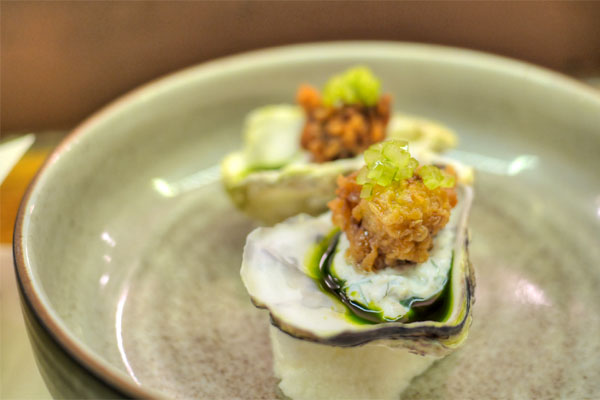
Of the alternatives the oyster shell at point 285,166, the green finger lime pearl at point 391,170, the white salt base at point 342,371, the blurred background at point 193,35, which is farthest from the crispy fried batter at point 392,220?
the blurred background at point 193,35

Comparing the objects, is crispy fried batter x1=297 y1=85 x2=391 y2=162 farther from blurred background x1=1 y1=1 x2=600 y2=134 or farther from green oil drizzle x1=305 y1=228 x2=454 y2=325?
blurred background x1=1 y1=1 x2=600 y2=134

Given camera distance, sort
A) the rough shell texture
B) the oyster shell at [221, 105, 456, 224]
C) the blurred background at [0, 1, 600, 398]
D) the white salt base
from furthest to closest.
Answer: the blurred background at [0, 1, 600, 398]
the oyster shell at [221, 105, 456, 224]
the white salt base
the rough shell texture

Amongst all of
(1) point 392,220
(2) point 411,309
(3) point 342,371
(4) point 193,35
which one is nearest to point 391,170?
(1) point 392,220

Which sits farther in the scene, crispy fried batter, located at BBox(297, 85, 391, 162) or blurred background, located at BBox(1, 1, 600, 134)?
blurred background, located at BBox(1, 1, 600, 134)

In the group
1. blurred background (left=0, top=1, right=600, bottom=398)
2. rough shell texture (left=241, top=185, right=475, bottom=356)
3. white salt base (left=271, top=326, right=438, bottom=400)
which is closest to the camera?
rough shell texture (left=241, top=185, right=475, bottom=356)

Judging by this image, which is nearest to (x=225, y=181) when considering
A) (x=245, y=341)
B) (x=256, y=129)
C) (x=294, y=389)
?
(x=256, y=129)

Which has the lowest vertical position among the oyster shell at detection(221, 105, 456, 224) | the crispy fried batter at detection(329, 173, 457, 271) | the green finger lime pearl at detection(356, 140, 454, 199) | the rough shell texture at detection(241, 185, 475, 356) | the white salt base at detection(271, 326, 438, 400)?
the white salt base at detection(271, 326, 438, 400)

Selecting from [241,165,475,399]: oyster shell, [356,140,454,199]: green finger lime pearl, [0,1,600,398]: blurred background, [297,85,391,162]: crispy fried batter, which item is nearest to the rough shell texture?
[241,165,475,399]: oyster shell
